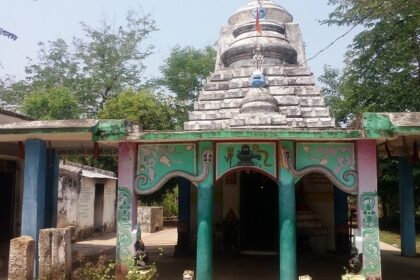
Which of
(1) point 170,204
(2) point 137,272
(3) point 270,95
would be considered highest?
(3) point 270,95

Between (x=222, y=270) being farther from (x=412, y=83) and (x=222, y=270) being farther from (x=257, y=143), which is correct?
(x=412, y=83)

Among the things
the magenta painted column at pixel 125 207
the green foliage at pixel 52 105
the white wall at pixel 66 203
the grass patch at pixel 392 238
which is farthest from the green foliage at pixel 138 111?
the magenta painted column at pixel 125 207

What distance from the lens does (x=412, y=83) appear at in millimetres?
15844

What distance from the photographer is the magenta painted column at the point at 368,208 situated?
6977 mm

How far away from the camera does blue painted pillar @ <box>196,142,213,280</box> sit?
23.8ft

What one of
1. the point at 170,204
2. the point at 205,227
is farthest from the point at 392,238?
the point at 170,204

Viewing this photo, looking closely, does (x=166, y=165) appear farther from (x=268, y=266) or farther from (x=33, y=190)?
(x=268, y=266)

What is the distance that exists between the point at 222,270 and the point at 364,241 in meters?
3.36

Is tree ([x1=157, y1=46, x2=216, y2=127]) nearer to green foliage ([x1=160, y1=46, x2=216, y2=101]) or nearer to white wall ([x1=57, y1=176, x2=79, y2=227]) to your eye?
green foliage ([x1=160, y1=46, x2=216, y2=101])

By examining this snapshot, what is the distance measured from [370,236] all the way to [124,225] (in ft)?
14.0

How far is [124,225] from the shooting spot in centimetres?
759

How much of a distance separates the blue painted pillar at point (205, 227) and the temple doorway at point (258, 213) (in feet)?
14.0

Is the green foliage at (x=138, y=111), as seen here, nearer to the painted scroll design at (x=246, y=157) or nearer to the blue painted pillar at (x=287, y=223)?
the painted scroll design at (x=246, y=157)

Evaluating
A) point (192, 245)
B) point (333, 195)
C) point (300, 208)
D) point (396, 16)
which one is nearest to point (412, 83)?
point (396, 16)
